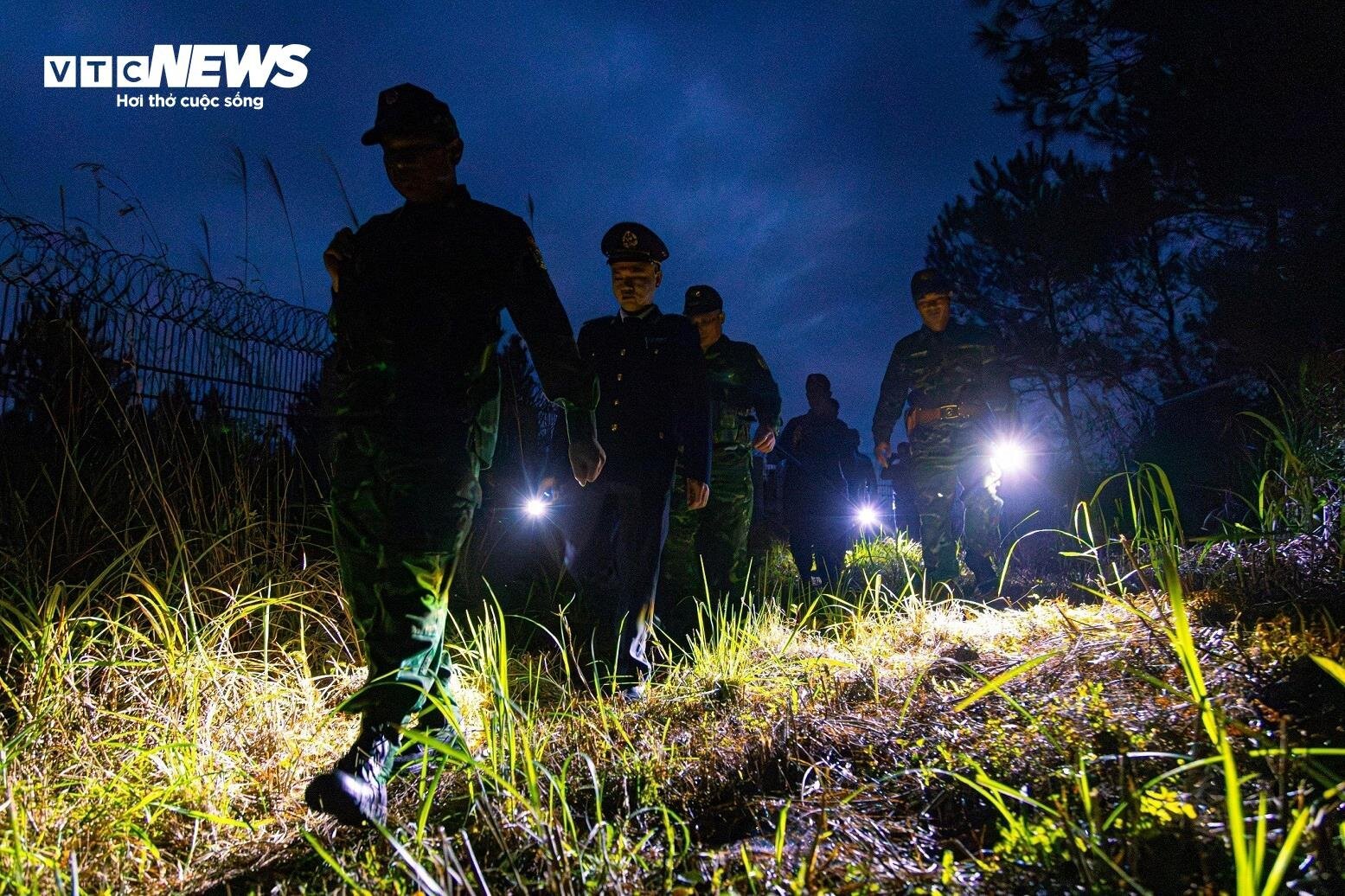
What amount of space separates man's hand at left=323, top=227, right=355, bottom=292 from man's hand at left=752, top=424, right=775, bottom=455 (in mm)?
3151

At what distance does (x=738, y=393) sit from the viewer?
5207mm

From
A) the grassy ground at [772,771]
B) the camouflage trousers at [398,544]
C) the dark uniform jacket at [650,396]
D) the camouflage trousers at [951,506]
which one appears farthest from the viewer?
the camouflage trousers at [951,506]

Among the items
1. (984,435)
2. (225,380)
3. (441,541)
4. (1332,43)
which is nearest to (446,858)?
(441,541)

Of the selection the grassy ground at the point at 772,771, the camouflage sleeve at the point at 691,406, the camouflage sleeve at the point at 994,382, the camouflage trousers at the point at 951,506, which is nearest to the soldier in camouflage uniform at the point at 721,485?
the camouflage sleeve at the point at 691,406

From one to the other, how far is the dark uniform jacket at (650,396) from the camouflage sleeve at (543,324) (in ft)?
2.83

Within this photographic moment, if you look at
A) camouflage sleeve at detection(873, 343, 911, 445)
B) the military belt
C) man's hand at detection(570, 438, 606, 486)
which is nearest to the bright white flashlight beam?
the military belt

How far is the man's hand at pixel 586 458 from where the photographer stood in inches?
103

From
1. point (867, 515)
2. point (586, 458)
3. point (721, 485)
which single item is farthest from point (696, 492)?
point (867, 515)

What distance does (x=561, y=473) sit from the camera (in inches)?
140

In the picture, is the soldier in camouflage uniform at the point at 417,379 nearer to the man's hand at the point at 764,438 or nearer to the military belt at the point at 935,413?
the man's hand at the point at 764,438

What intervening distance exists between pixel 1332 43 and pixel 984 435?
5109 millimetres

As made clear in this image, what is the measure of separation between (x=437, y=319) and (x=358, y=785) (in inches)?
47.6

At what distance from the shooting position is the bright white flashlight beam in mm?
5098

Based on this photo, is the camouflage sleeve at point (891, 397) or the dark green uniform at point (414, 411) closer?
the dark green uniform at point (414, 411)
